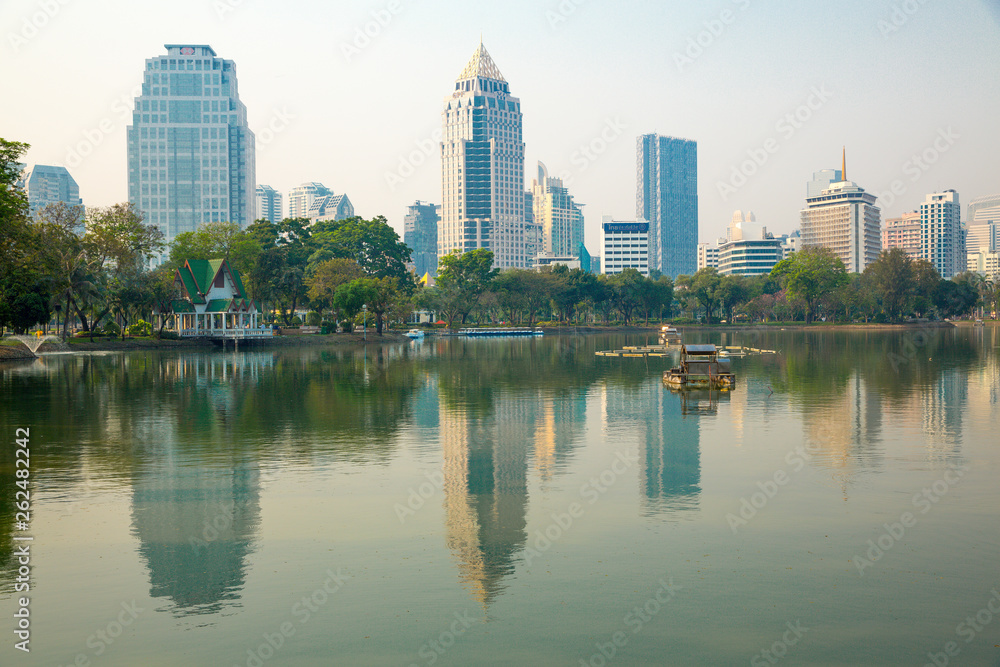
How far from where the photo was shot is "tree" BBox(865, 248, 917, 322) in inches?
6388

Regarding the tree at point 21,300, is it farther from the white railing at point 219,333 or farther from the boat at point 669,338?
the boat at point 669,338

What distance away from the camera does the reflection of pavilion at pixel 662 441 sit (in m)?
16.6

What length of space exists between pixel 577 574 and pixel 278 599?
4.41 meters

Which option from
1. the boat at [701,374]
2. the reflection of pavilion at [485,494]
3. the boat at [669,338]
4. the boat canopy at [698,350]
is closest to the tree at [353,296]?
the boat at [669,338]

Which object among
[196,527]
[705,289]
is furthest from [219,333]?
[705,289]

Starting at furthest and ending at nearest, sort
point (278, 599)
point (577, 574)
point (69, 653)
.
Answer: point (577, 574), point (278, 599), point (69, 653)

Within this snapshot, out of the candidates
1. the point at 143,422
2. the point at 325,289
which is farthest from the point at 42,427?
the point at 325,289

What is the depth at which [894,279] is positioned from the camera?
162 metres

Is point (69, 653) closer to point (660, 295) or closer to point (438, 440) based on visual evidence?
point (438, 440)

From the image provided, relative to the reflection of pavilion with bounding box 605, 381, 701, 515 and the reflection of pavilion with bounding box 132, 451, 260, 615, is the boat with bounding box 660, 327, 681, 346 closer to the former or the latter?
the reflection of pavilion with bounding box 605, 381, 701, 515

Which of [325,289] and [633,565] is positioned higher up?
[325,289]

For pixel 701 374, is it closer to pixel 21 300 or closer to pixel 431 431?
pixel 431 431

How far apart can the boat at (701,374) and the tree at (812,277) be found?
132m

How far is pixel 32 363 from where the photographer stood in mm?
62375
